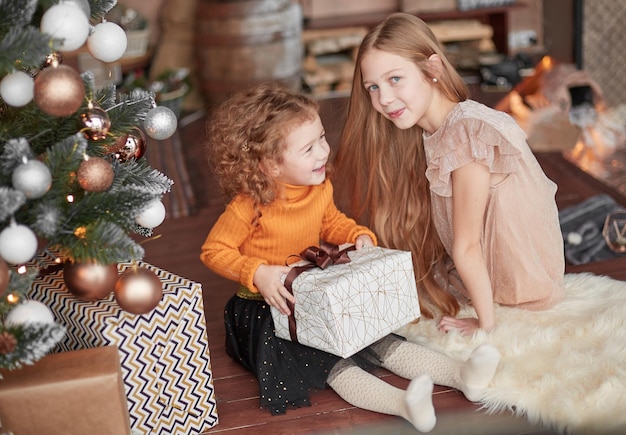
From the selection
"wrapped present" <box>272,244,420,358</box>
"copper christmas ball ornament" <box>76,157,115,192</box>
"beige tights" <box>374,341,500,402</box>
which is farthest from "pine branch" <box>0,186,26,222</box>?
"beige tights" <box>374,341,500,402</box>

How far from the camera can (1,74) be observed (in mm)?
1407

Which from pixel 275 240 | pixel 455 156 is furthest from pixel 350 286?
pixel 455 156

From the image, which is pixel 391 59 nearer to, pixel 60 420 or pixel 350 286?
pixel 350 286

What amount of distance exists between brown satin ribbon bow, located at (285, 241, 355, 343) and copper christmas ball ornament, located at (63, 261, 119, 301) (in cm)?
42

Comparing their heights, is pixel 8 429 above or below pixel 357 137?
below

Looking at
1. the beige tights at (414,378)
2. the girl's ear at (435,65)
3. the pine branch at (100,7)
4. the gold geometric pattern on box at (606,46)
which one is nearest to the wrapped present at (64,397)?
the beige tights at (414,378)

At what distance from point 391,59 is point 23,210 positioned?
935 millimetres

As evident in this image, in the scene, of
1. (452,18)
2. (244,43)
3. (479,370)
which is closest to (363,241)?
(479,370)

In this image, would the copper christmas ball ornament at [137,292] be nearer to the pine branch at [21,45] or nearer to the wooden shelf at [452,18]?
the pine branch at [21,45]

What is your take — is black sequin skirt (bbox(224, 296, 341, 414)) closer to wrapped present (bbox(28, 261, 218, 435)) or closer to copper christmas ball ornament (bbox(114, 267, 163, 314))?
wrapped present (bbox(28, 261, 218, 435))

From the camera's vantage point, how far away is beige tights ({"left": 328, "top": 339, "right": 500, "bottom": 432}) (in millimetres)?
1600

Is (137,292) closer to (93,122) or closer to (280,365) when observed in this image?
(93,122)

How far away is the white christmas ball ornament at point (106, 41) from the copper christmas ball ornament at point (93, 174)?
0.22 m

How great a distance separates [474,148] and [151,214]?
786 millimetres
